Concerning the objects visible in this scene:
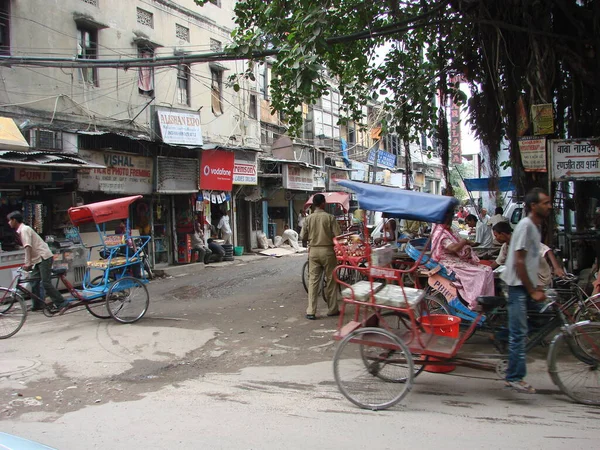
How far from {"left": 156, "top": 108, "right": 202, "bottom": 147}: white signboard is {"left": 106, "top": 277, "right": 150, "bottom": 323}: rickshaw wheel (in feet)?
23.9

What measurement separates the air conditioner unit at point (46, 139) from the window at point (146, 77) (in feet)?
11.5

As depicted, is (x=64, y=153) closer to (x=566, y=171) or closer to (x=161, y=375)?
(x=161, y=375)

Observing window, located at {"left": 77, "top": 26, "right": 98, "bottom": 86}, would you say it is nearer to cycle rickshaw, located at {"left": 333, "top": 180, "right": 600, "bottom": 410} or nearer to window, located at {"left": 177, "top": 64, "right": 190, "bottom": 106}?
window, located at {"left": 177, "top": 64, "right": 190, "bottom": 106}

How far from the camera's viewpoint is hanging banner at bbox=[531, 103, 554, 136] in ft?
22.2

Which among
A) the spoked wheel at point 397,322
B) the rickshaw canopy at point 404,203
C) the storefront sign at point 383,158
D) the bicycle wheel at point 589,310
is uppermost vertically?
the storefront sign at point 383,158

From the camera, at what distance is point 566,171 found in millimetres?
6883

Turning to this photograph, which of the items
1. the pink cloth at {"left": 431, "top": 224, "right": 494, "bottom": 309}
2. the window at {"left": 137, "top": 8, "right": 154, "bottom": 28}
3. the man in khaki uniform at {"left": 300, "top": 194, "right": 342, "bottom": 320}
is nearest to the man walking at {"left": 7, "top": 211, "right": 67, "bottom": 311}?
the man in khaki uniform at {"left": 300, "top": 194, "right": 342, "bottom": 320}

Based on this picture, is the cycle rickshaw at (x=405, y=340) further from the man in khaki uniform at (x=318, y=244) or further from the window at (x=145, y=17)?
the window at (x=145, y=17)

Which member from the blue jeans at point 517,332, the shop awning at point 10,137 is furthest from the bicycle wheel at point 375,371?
the shop awning at point 10,137

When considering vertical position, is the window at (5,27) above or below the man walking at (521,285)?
above

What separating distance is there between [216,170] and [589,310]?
1290cm

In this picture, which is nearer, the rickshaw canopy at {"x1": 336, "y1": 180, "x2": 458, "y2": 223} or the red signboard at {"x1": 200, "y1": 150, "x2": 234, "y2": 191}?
the rickshaw canopy at {"x1": 336, "y1": 180, "x2": 458, "y2": 223}

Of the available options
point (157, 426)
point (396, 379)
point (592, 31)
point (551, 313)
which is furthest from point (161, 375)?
point (592, 31)

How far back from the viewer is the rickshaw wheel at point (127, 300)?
25.1ft
